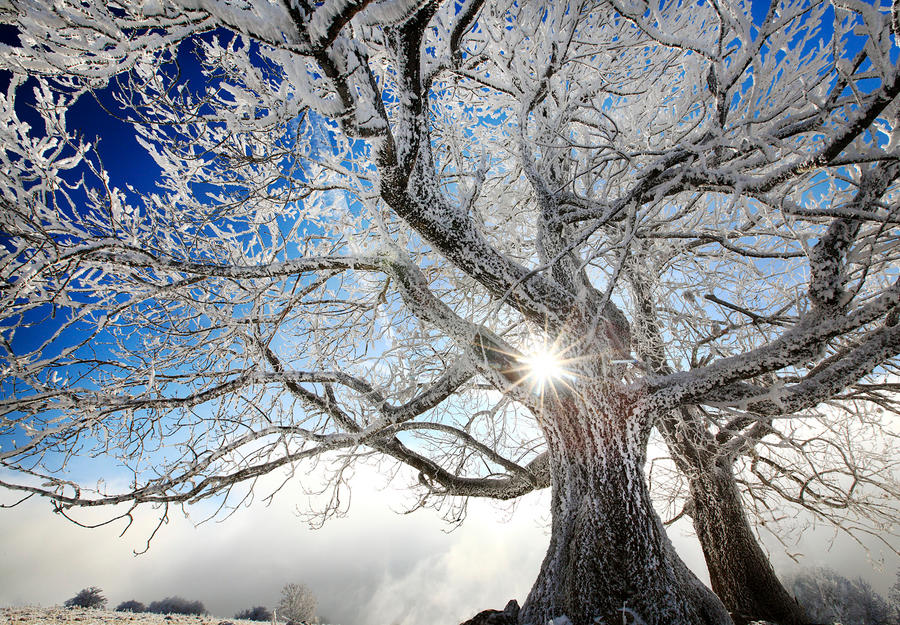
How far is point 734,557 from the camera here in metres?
4.36

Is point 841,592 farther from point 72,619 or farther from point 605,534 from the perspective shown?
point 72,619

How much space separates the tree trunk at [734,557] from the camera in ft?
13.3

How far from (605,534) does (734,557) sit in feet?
10.3

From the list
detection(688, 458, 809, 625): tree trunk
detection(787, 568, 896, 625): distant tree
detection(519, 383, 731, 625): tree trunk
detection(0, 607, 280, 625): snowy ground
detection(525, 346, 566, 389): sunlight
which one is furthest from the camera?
detection(787, 568, 896, 625): distant tree

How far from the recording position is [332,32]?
1326 millimetres

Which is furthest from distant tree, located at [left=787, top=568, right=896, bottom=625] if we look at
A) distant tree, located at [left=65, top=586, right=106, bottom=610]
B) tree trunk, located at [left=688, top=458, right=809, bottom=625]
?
distant tree, located at [left=65, top=586, right=106, bottom=610]

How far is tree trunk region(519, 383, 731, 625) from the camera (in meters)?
2.45

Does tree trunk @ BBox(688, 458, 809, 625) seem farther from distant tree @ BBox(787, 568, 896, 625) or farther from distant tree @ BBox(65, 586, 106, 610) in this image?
distant tree @ BBox(65, 586, 106, 610)

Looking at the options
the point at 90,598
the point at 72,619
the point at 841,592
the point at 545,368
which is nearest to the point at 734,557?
the point at 545,368

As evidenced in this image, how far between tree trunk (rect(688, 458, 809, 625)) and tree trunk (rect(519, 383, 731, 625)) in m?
2.41

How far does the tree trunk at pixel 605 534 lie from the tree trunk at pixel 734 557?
2408 mm

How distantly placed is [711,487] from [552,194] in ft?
13.7

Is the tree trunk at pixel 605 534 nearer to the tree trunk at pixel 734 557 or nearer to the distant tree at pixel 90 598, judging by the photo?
the tree trunk at pixel 734 557

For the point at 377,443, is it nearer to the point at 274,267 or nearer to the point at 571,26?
the point at 274,267
